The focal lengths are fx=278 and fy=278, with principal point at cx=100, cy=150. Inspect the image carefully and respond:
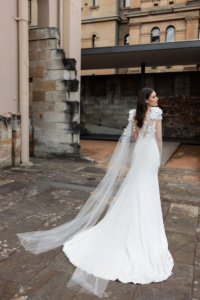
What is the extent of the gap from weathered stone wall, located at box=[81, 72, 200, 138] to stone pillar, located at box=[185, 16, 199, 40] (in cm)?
809

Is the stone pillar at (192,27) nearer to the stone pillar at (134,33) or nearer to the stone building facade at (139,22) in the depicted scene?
the stone building facade at (139,22)

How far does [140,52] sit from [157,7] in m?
13.0

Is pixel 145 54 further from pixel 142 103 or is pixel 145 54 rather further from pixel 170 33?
pixel 142 103

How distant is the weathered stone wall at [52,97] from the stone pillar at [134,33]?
1743 centimetres

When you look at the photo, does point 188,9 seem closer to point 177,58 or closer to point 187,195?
point 177,58

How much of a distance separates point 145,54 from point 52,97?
7.16 m

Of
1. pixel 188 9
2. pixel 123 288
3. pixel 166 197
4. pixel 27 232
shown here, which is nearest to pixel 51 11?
pixel 166 197

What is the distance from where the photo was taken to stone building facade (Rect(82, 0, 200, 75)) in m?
23.1

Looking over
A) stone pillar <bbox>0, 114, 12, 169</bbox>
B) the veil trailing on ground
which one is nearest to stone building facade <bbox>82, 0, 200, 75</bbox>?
stone pillar <bbox>0, 114, 12, 169</bbox>

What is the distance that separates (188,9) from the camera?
22.8 metres

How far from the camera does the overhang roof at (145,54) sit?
12.6 m

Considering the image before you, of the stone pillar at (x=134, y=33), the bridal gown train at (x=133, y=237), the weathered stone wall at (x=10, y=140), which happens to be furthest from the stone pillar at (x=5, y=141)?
the stone pillar at (x=134, y=33)

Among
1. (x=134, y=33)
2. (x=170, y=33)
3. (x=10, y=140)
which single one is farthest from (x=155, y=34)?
(x=10, y=140)

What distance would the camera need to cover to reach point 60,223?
4.04 meters
